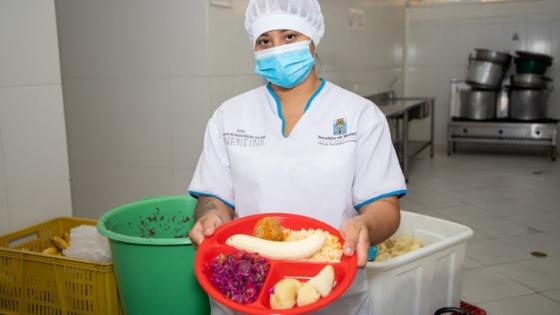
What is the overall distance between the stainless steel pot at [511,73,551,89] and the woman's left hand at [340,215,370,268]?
5228 mm

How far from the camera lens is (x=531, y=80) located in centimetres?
557

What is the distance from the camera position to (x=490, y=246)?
327 cm

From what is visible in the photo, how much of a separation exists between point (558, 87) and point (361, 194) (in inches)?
228

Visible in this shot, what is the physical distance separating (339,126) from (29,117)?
118 cm

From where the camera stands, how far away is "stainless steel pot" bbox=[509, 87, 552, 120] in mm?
5715

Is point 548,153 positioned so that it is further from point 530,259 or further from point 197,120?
point 197,120

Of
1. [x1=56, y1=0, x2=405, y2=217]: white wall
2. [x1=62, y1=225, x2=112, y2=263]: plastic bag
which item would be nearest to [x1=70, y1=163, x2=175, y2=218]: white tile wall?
[x1=56, y1=0, x2=405, y2=217]: white wall

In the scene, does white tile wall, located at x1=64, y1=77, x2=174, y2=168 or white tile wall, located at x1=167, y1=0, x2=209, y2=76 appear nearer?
white tile wall, located at x1=167, y1=0, x2=209, y2=76

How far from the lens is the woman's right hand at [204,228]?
1131 millimetres

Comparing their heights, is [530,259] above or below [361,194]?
below

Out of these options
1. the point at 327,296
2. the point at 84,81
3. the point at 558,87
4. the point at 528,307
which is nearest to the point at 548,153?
the point at 558,87

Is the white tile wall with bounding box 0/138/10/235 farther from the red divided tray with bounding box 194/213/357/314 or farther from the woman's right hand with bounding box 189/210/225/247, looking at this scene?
the red divided tray with bounding box 194/213/357/314

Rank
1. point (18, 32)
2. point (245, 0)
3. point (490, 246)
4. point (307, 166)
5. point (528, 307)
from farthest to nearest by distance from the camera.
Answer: point (490, 246), point (245, 0), point (528, 307), point (18, 32), point (307, 166)

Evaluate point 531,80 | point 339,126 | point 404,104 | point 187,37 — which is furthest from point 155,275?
point 531,80
